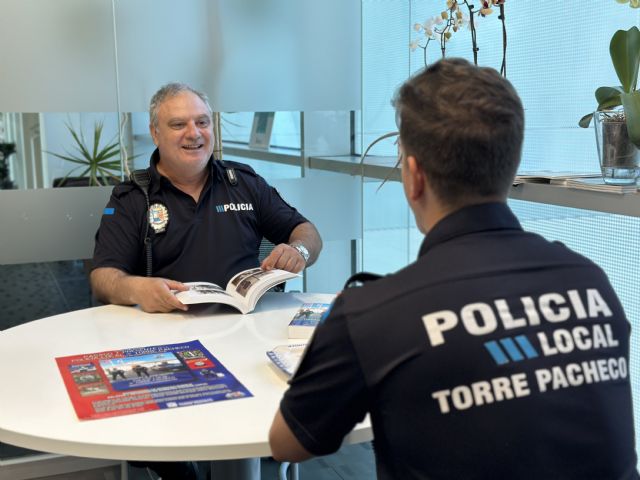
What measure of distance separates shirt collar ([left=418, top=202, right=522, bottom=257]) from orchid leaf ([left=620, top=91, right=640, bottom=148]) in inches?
38.3

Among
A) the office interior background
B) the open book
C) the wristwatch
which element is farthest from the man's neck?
the open book

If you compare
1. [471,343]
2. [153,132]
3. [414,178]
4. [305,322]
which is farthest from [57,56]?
[471,343]

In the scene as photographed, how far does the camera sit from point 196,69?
3.29 m

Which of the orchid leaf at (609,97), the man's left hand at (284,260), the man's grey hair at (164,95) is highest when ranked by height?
the man's grey hair at (164,95)

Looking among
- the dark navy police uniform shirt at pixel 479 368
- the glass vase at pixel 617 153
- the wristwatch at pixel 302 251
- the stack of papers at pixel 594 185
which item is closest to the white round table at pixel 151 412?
the wristwatch at pixel 302 251

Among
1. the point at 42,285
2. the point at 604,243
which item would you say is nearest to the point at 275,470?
the point at 42,285

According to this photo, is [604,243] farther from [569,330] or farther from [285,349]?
[569,330]

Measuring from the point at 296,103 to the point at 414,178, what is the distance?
2.47m

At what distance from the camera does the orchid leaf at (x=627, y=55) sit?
1964 millimetres

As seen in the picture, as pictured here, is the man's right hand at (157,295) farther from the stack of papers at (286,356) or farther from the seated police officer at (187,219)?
the stack of papers at (286,356)

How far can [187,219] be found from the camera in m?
2.70

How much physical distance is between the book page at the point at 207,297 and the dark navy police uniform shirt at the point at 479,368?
1.06 meters

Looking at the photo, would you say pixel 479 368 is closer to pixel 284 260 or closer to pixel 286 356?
pixel 286 356

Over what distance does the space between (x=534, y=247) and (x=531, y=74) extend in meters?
1.70
